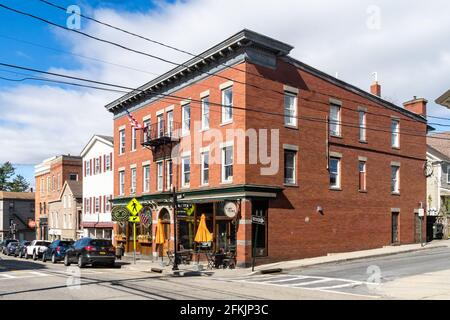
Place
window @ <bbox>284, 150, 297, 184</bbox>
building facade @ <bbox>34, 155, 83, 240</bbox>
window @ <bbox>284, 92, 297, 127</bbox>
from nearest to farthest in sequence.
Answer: window @ <bbox>284, 150, 297, 184</bbox> → window @ <bbox>284, 92, 297, 127</bbox> → building facade @ <bbox>34, 155, 83, 240</bbox>

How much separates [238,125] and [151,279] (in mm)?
9616

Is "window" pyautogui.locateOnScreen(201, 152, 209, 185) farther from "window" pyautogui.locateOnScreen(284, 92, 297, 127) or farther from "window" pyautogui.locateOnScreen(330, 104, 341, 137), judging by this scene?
"window" pyautogui.locateOnScreen(330, 104, 341, 137)

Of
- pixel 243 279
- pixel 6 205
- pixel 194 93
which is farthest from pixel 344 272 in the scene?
pixel 6 205

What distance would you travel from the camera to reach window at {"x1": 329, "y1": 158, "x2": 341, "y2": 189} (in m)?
31.0

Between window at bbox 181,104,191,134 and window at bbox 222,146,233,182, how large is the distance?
4203mm

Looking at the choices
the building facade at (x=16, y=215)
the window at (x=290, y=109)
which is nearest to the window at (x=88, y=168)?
the window at (x=290, y=109)

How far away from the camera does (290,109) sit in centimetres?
2895

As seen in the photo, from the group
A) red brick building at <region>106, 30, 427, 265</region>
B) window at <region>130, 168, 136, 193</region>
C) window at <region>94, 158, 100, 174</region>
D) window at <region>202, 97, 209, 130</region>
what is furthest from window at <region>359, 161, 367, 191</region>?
window at <region>94, 158, 100, 174</region>

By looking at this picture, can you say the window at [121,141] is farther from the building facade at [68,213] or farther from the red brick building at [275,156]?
the building facade at [68,213]

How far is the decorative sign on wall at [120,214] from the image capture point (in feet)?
129

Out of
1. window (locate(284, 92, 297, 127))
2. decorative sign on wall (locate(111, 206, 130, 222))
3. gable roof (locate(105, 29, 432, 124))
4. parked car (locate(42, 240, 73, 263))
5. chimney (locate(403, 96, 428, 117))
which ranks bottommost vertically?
parked car (locate(42, 240, 73, 263))

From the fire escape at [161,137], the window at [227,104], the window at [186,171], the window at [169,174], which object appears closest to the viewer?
the window at [227,104]

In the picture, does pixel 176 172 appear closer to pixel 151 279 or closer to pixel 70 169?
pixel 151 279

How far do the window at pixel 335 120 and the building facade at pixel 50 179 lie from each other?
39245 millimetres
